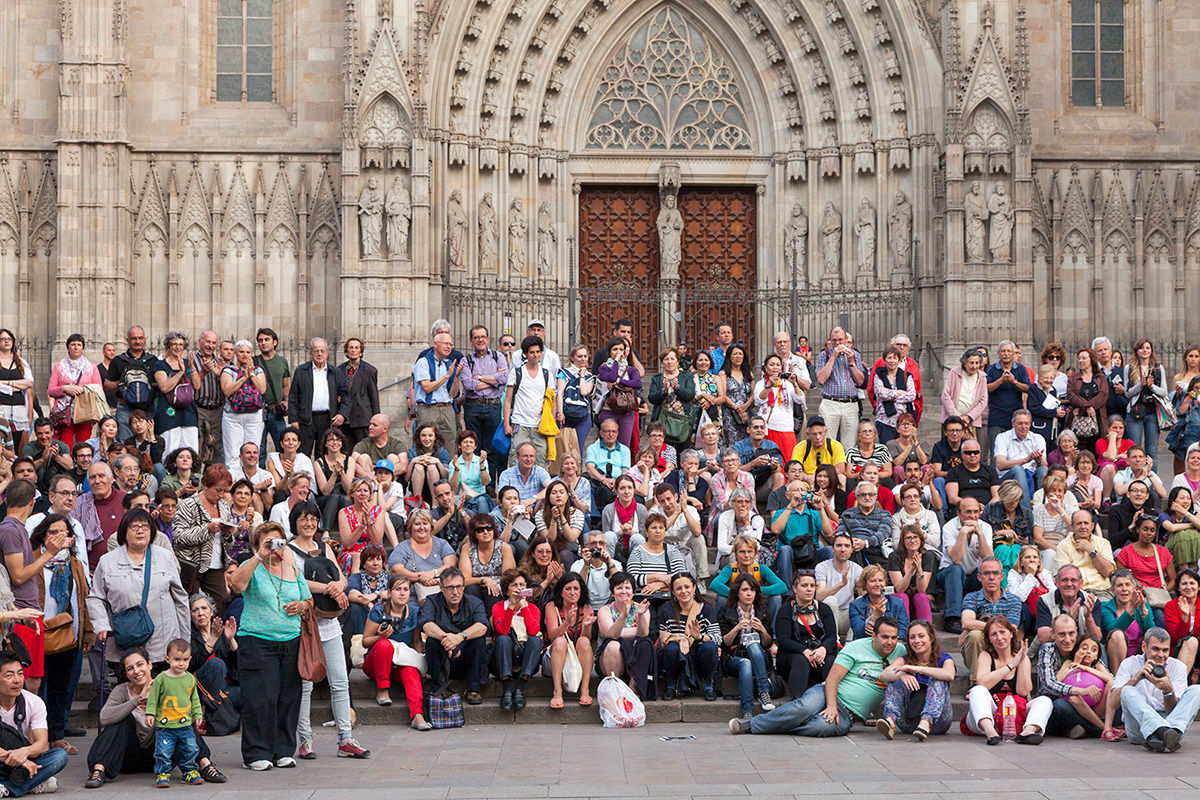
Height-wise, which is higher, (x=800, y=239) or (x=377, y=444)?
(x=800, y=239)

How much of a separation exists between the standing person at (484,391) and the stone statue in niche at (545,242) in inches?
248

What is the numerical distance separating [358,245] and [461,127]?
2307mm

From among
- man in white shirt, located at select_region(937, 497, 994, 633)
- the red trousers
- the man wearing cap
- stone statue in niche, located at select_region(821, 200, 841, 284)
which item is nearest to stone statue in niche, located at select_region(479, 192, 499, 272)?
stone statue in niche, located at select_region(821, 200, 841, 284)

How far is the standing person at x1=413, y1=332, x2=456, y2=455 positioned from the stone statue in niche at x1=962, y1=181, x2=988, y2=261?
8128 millimetres

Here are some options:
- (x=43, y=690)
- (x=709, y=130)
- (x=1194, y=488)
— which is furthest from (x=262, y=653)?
(x=709, y=130)

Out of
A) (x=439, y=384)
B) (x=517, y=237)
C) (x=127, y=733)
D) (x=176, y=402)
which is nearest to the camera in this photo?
(x=127, y=733)

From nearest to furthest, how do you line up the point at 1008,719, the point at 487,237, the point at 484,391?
1. the point at 1008,719
2. the point at 484,391
3. the point at 487,237

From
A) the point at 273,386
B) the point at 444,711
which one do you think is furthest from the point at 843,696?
the point at 273,386

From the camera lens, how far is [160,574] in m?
9.89

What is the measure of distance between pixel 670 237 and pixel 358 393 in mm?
8111

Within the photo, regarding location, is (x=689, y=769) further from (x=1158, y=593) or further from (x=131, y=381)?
(x=131, y=381)

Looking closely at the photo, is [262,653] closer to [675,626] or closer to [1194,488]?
[675,626]

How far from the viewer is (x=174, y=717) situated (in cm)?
916

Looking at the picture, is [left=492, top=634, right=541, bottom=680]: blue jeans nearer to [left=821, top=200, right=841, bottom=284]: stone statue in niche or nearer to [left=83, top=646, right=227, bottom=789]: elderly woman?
[left=83, top=646, right=227, bottom=789]: elderly woman
